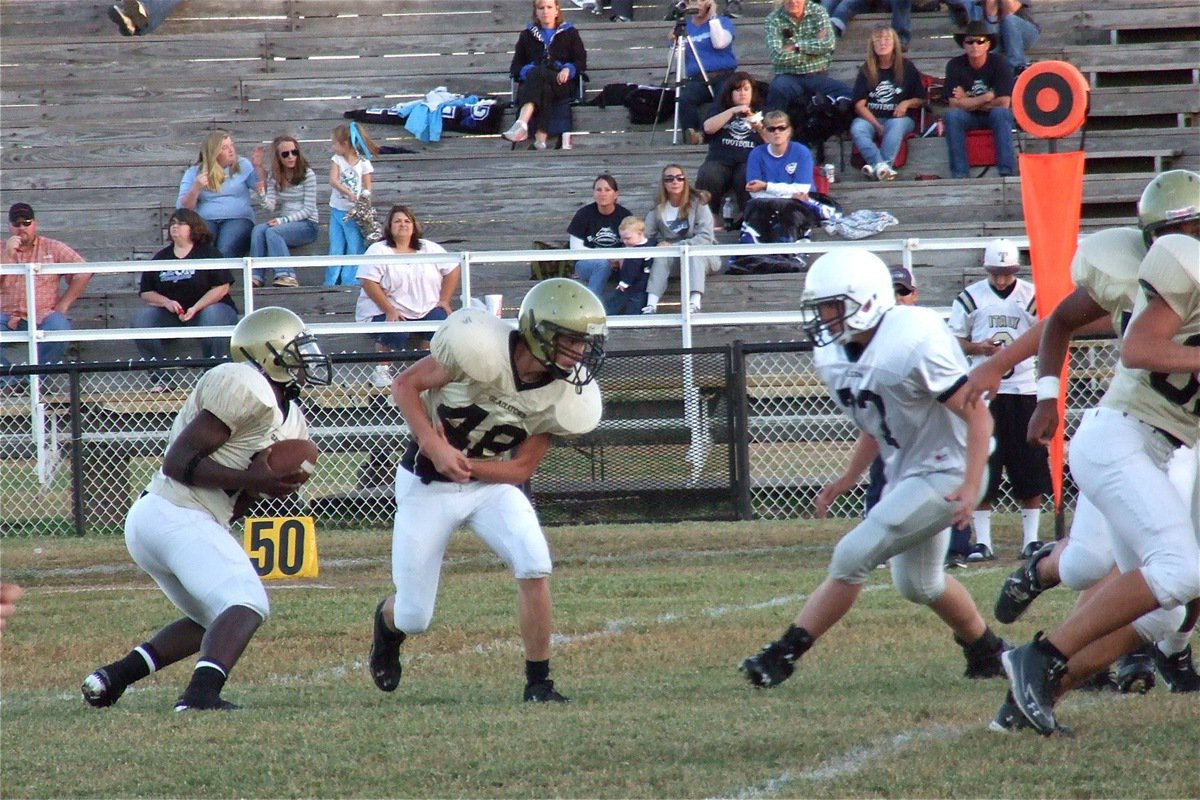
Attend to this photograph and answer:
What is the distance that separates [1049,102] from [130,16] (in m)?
11.4

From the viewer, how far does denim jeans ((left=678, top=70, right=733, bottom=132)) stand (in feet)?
46.6

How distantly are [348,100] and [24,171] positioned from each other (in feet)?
10.4

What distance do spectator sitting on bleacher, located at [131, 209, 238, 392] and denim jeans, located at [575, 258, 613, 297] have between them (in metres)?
2.63

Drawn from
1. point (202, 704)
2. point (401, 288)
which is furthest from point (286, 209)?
point (202, 704)

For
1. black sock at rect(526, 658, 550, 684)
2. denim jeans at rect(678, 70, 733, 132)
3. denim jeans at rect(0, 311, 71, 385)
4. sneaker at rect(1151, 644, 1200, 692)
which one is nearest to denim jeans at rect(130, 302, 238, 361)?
denim jeans at rect(0, 311, 71, 385)

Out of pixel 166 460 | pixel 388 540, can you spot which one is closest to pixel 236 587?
pixel 166 460

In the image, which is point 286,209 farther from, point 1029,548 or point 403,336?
point 1029,548

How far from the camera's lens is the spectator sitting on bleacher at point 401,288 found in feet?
37.9

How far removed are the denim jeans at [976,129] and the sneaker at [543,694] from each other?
365 inches

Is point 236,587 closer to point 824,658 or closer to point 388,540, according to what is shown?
point 824,658

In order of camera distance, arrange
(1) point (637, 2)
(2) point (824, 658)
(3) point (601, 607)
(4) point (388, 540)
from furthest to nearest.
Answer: (1) point (637, 2) < (4) point (388, 540) < (3) point (601, 607) < (2) point (824, 658)

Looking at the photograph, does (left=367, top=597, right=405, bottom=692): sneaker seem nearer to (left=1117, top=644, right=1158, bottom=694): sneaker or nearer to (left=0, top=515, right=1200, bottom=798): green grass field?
(left=0, top=515, right=1200, bottom=798): green grass field

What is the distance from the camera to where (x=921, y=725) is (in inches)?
181

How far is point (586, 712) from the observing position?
4.99 metres
